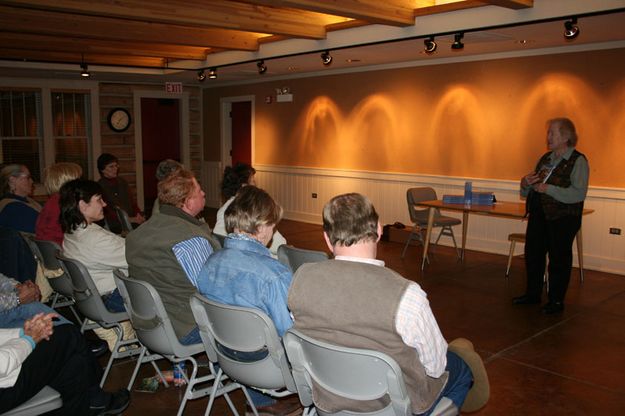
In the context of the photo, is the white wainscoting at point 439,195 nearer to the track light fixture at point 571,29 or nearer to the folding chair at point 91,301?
the track light fixture at point 571,29

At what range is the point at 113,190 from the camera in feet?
19.4

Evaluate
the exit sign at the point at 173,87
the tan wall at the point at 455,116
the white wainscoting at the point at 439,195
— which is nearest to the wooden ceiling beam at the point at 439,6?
the tan wall at the point at 455,116

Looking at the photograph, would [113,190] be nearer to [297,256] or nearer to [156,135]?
[297,256]

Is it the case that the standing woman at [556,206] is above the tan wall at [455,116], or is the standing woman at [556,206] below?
below

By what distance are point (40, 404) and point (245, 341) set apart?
872mm

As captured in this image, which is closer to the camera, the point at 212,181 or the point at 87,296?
the point at 87,296

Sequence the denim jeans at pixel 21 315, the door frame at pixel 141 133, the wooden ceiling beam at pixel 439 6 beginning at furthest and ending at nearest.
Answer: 1. the door frame at pixel 141 133
2. the wooden ceiling beam at pixel 439 6
3. the denim jeans at pixel 21 315

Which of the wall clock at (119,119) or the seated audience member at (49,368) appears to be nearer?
the seated audience member at (49,368)

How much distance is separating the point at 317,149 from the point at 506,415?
6.94 metres

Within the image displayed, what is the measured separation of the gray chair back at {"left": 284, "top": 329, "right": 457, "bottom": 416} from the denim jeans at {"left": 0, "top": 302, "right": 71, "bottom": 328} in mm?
1330

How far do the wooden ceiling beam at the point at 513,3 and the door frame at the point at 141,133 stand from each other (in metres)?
7.98

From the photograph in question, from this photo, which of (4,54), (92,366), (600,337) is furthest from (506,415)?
(4,54)

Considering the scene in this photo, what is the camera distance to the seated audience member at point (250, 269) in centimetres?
227

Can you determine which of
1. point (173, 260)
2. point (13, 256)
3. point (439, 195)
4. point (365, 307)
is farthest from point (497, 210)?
point (13, 256)
